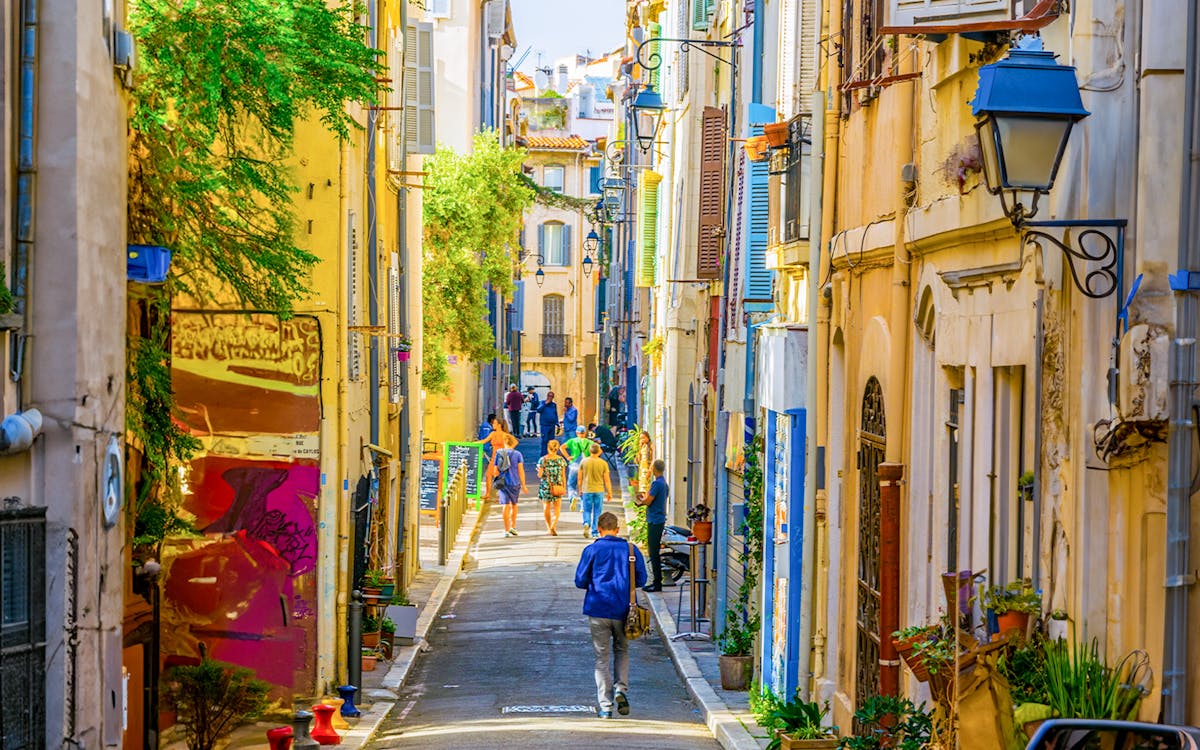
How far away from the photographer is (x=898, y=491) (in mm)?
11086

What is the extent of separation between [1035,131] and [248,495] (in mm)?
10051

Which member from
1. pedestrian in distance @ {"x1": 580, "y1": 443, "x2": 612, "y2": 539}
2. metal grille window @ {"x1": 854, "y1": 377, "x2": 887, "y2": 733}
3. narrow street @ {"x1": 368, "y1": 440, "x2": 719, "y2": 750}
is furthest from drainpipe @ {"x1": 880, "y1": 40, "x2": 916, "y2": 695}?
pedestrian in distance @ {"x1": 580, "y1": 443, "x2": 612, "y2": 539}

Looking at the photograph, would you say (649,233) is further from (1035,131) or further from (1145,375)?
(1145,375)

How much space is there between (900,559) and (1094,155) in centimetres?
452

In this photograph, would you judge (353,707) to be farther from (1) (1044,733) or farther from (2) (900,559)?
(1) (1044,733)

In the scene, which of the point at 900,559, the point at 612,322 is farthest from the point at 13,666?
the point at 612,322

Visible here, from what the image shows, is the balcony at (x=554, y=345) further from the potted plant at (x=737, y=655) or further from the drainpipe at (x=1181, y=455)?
the drainpipe at (x=1181, y=455)

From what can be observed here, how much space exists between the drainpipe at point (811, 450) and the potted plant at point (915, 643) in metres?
4.05

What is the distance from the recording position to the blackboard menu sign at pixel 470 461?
33500mm

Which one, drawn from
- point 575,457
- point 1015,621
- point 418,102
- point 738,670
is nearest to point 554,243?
point 575,457

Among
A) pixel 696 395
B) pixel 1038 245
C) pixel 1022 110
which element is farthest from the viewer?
pixel 696 395

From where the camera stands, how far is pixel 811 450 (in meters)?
13.8

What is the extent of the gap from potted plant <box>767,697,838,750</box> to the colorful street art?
437 cm

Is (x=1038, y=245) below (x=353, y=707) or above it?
above
